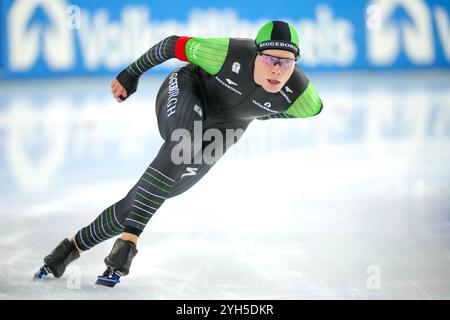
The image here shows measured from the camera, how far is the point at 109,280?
335 cm

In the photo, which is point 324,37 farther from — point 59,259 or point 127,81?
point 59,259

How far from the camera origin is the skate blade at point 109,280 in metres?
3.34

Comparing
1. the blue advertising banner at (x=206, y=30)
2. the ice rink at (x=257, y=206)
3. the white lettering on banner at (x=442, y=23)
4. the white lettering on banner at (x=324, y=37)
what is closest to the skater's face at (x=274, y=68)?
the ice rink at (x=257, y=206)

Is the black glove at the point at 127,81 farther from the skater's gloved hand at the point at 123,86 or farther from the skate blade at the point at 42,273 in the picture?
the skate blade at the point at 42,273

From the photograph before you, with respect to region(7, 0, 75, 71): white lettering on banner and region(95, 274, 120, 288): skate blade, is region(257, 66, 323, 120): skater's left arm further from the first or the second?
region(7, 0, 75, 71): white lettering on banner

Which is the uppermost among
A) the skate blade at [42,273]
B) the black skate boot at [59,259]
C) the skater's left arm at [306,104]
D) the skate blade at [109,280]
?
the skater's left arm at [306,104]

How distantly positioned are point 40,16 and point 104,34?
939 millimetres

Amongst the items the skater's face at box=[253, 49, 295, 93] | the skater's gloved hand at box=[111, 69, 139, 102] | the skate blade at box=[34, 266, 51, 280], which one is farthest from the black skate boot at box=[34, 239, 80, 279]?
the skater's face at box=[253, 49, 295, 93]

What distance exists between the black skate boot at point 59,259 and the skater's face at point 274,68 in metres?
1.16

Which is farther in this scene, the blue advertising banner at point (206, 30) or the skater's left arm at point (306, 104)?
the blue advertising banner at point (206, 30)

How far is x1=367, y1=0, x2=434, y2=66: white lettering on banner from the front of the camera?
1180 cm

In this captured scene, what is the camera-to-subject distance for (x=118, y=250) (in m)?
3.23

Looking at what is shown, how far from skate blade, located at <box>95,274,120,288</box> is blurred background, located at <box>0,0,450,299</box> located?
5 cm
